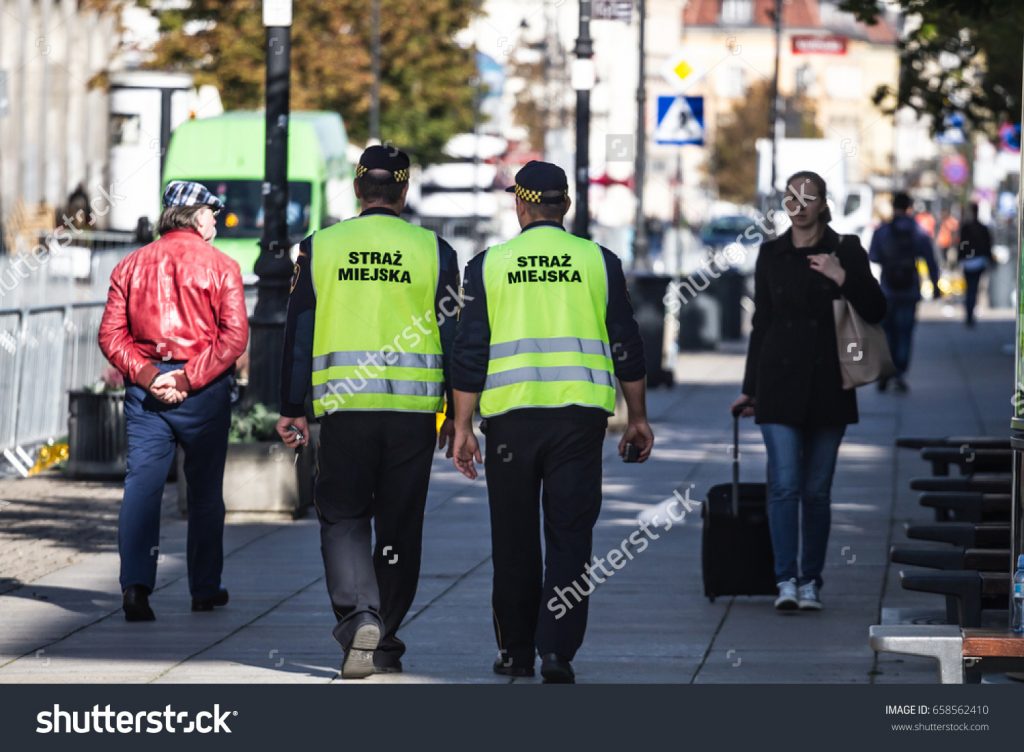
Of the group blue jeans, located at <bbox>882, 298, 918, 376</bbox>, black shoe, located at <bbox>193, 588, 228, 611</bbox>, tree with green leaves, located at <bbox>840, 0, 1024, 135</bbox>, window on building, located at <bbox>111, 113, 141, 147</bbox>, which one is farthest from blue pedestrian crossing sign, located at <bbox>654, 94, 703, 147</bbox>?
window on building, located at <bbox>111, 113, 141, 147</bbox>

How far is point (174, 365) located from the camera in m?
9.36

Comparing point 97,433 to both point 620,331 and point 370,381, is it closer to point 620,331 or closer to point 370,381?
point 370,381

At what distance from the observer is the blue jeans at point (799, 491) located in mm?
9719

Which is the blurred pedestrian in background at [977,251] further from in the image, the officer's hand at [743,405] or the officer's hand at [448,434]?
the officer's hand at [448,434]

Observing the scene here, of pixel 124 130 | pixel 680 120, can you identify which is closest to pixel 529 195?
pixel 680 120

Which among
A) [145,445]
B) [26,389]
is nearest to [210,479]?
[145,445]

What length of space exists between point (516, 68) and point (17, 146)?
79.4 feet

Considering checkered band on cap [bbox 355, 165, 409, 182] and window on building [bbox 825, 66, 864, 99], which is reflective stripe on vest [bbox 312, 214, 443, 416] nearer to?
checkered band on cap [bbox 355, 165, 409, 182]

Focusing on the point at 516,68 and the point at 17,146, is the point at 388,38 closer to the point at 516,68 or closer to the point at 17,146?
the point at 17,146

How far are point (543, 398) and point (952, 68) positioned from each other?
15.4 metres

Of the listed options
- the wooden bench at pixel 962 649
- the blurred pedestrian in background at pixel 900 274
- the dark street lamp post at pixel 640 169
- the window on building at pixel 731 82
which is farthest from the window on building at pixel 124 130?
the window on building at pixel 731 82

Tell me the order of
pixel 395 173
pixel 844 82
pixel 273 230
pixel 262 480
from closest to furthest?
pixel 395 173 < pixel 262 480 < pixel 273 230 < pixel 844 82

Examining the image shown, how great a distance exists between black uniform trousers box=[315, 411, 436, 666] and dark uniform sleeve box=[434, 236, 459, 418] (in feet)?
0.52

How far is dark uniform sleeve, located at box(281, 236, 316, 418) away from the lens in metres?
7.99
